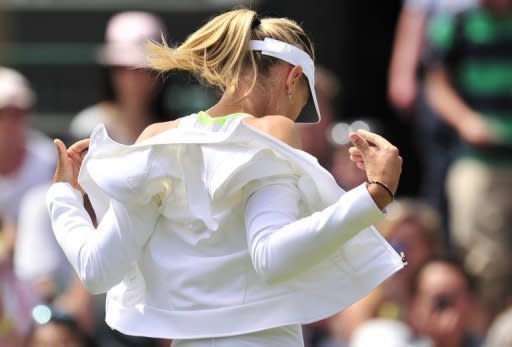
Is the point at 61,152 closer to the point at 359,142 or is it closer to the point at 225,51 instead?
the point at 225,51

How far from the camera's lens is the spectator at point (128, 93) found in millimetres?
7629

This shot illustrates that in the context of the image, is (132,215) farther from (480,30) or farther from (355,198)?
(480,30)

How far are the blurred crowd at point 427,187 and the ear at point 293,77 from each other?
106 inches

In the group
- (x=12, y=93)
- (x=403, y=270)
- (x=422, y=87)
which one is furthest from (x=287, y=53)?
(x=12, y=93)

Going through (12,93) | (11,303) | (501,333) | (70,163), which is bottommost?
(11,303)

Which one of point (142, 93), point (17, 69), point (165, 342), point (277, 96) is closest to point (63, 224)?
point (277, 96)

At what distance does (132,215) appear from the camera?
394cm

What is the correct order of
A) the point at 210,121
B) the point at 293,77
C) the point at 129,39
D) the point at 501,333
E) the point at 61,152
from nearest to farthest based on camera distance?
the point at 210,121 < the point at 293,77 < the point at 61,152 < the point at 501,333 < the point at 129,39

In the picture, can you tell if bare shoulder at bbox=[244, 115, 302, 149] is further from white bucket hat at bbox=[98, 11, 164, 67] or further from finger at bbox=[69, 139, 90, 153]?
white bucket hat at bbox=[98, 11, 164, 67]

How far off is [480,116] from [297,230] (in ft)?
13.2

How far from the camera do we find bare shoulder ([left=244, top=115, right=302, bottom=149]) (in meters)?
3.90

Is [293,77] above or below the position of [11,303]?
above

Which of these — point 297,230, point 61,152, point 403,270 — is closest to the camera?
point 297,230

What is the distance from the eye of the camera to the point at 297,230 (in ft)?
12.2
